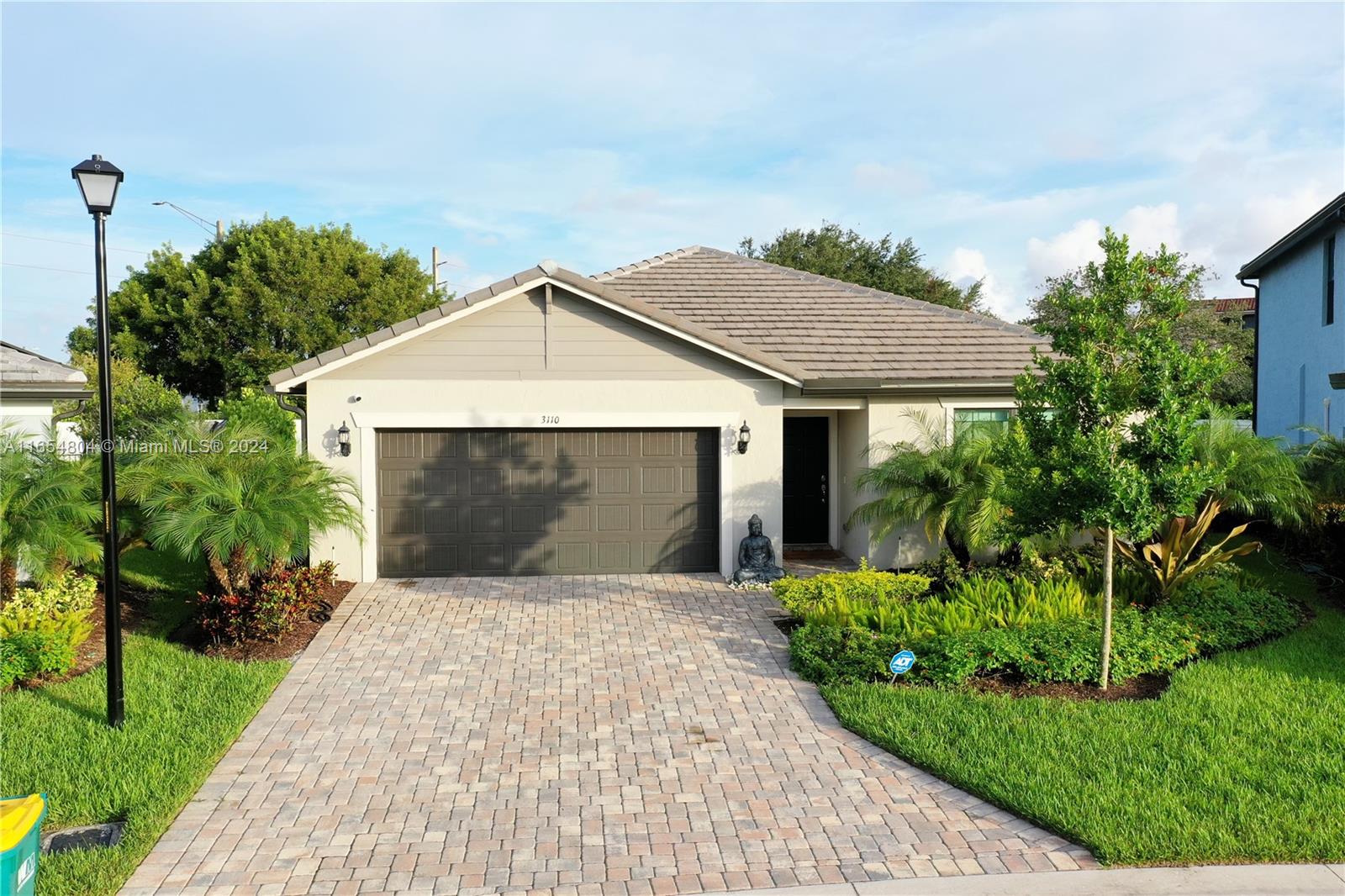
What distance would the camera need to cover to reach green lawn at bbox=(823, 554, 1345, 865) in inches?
196

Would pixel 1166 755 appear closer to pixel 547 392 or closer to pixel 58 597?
pixel 547 392

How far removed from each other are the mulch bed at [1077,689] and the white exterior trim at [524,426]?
5205 mm

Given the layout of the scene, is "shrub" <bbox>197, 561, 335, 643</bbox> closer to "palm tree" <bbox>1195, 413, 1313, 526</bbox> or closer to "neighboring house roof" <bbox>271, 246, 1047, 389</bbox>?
"neighboring house roof" <bbox>271, 246, 1047, 389</bbox>

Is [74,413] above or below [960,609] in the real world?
above

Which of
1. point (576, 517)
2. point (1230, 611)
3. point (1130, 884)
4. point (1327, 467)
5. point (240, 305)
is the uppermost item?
point (240, 305)

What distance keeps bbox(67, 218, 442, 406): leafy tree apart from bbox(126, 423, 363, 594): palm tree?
1915cm

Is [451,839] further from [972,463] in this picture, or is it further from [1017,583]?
Result: [972,463]

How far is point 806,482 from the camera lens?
49.2 ft

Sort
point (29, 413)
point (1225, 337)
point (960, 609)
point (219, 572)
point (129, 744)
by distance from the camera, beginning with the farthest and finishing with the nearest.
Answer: point (1225, 337)
point (29, 413)
point (219, 572)
point (960, 609)
point (129, 744)

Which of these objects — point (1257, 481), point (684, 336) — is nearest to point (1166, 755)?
point (1257, 481)

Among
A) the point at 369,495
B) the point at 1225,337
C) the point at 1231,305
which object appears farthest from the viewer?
the point at 1231,305

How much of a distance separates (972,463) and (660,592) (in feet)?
14.0

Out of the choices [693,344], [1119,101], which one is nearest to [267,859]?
[693,344]

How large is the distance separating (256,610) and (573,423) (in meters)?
4.76
